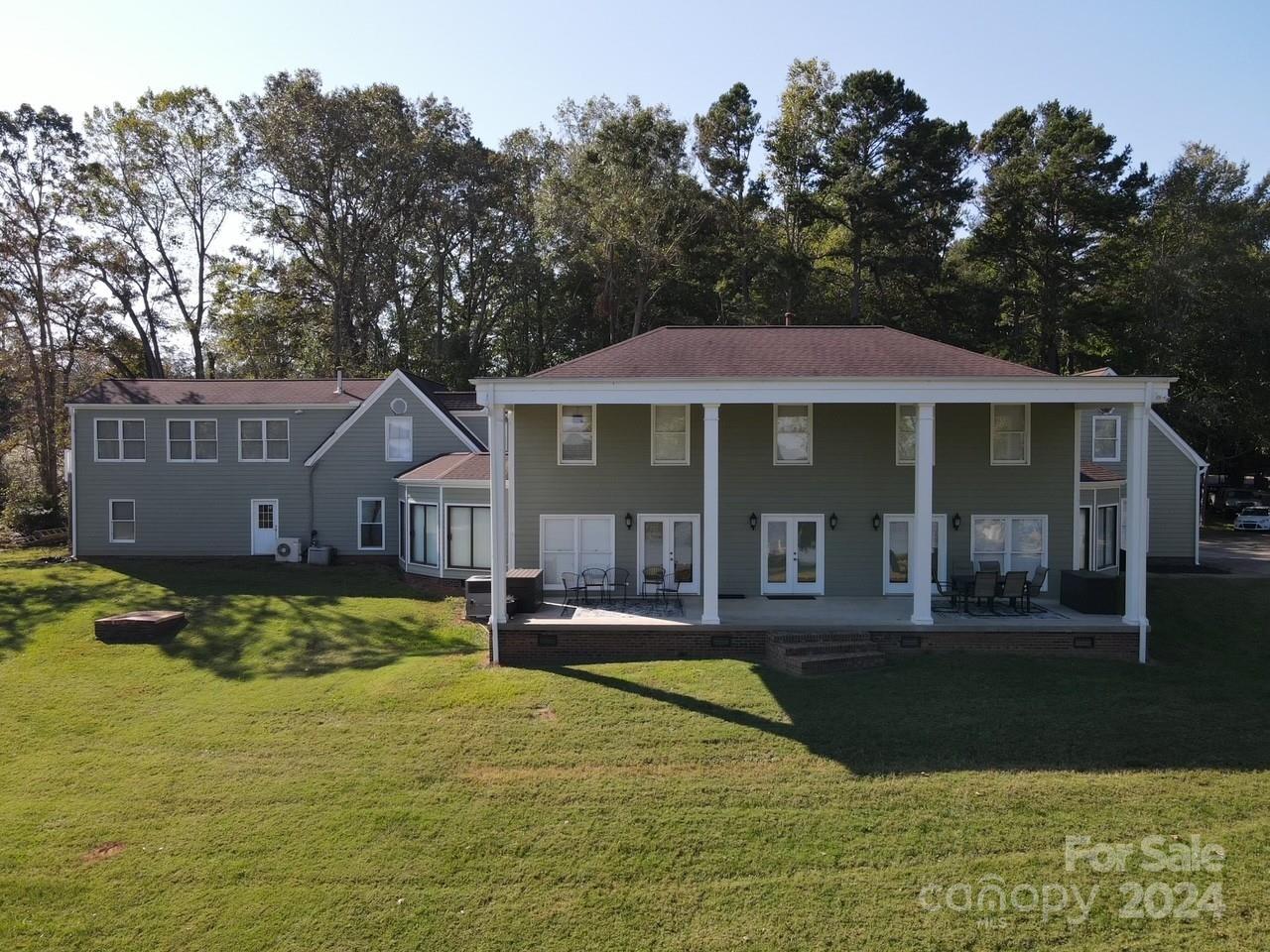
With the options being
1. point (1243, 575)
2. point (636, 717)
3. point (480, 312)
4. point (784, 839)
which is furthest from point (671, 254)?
point (784, 839)

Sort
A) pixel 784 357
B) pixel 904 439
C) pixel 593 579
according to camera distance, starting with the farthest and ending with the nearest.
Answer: pixel 593 579
pixel 904 439
pixel 784 357

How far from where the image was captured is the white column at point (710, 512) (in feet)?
44.8

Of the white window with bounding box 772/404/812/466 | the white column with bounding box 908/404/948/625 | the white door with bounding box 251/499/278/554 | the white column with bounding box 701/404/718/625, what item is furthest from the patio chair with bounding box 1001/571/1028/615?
the white door with bounding box 251/499/278/554

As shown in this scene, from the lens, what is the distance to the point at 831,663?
1241 cm

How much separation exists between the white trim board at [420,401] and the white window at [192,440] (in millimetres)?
3628

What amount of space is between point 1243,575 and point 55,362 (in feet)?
138

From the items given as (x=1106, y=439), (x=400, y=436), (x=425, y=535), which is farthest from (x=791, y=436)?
(x=400, y=436)

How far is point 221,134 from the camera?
37.3 meters

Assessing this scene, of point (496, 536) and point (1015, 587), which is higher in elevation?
point (496, 536)

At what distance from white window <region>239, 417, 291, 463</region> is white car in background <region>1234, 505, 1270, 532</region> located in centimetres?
3901

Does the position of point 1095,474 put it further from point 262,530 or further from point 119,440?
point 119,440

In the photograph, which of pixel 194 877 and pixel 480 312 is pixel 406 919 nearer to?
pixel 194 877

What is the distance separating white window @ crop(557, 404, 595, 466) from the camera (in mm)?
16891

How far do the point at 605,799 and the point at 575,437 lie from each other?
32.3ft
